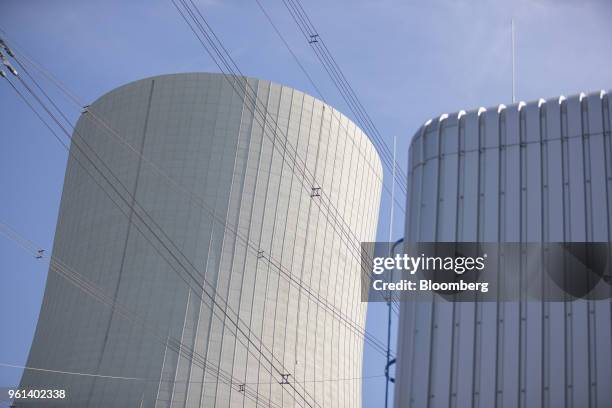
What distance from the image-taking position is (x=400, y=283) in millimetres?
10516

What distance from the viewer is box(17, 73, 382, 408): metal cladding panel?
18.9 meters

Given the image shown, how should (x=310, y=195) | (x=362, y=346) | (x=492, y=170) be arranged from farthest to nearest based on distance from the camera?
1. (x=362, y=346)
2. (x=310, y=195)
3. (x=492, y=170)

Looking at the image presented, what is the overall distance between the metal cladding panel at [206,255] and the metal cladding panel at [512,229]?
937 cm

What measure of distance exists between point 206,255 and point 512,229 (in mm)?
10647

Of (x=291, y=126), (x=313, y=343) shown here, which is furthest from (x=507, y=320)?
(x=291, y=126)

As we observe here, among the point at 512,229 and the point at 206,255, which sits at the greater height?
the point at 206,255

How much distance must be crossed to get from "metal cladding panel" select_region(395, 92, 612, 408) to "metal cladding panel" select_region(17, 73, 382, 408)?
937cm

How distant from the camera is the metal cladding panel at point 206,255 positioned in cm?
1888

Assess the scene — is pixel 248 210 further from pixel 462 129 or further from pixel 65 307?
pixel 462 129

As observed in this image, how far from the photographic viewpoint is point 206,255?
771 inches

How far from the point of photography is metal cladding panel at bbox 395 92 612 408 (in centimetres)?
920

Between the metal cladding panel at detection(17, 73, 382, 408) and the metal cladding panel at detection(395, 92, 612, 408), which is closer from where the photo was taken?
the metal cladding panel at detection(395, 92, 612, 408)

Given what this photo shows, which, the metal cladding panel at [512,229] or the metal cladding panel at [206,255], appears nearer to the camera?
the metal cladding panel at [512,229]

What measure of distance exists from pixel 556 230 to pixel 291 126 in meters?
12.2
